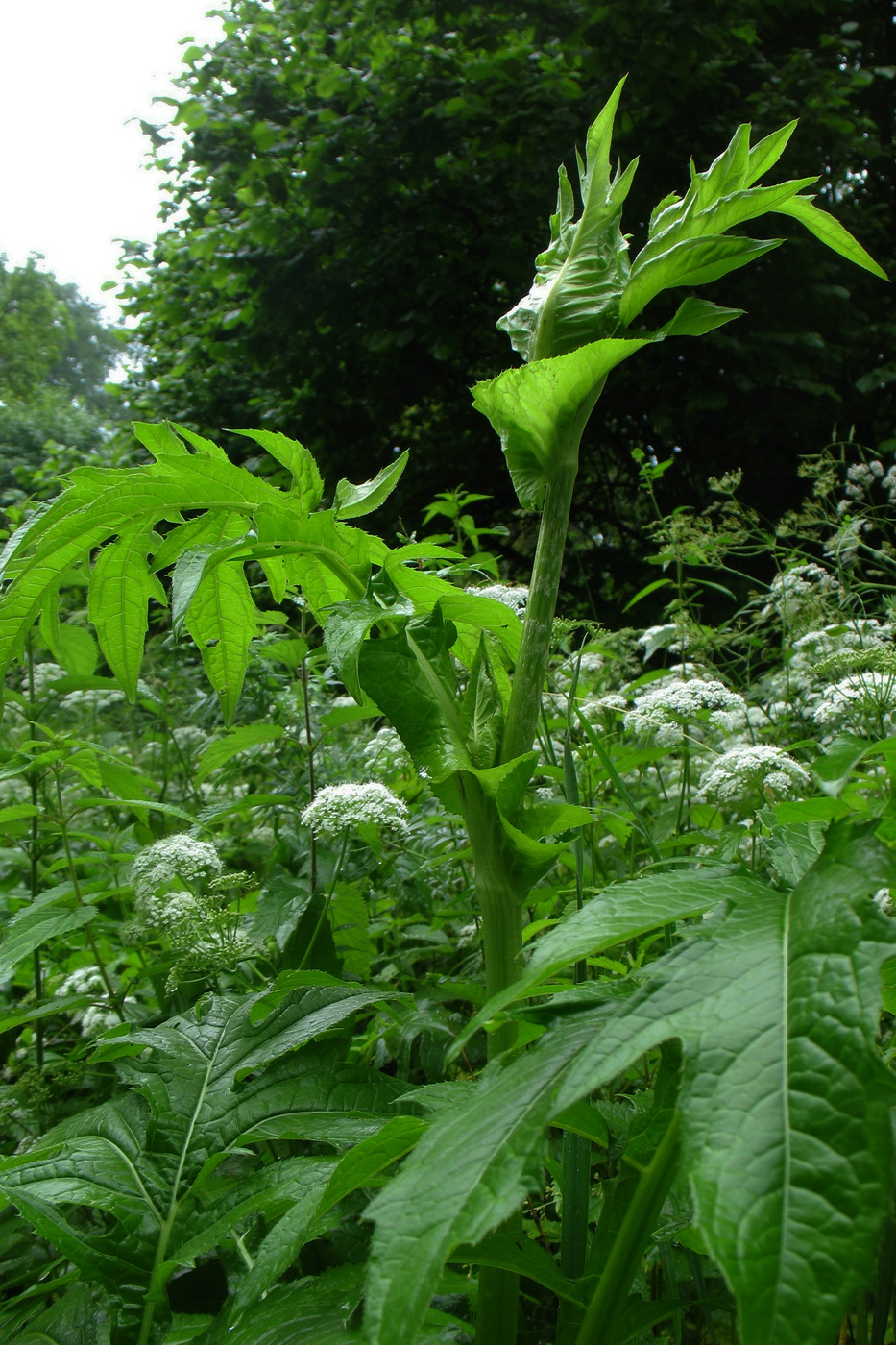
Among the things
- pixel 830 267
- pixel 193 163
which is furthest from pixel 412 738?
pixel 193 163

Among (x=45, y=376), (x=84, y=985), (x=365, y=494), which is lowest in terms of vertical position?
(x=84, y=985)

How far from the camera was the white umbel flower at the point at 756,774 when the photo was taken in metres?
1.37

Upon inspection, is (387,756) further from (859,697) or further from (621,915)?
(621,915)

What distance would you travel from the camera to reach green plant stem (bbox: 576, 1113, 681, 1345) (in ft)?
1.97

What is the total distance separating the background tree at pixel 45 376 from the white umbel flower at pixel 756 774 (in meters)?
4.22

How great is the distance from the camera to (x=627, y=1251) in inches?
24.7

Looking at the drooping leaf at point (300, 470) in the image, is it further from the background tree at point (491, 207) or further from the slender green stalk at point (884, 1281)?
the background tree at point (491, 207)

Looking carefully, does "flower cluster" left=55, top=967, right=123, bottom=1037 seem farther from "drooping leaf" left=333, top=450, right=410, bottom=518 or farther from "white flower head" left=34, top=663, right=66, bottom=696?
"white flower head" left=34, top=663, right=66, bottom=696

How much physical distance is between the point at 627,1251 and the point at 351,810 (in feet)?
2.57

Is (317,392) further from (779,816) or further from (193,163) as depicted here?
(779,816)

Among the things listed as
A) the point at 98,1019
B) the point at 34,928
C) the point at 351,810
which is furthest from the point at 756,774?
the point at 98,1019

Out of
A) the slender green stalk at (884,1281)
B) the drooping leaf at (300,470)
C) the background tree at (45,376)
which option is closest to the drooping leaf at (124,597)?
the drooping leaf at (300,470)

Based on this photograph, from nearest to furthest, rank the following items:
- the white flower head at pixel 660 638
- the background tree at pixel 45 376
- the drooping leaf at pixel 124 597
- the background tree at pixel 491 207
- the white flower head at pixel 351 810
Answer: the drooping leaf at pixel 124 597 → the white flower head at pixel 351 810 → the white flower head at pixel 660 638 → the background tree at pixel 491 207 → the background tree at pixel 45 376

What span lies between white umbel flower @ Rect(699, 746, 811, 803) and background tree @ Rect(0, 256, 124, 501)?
4.22 meters
